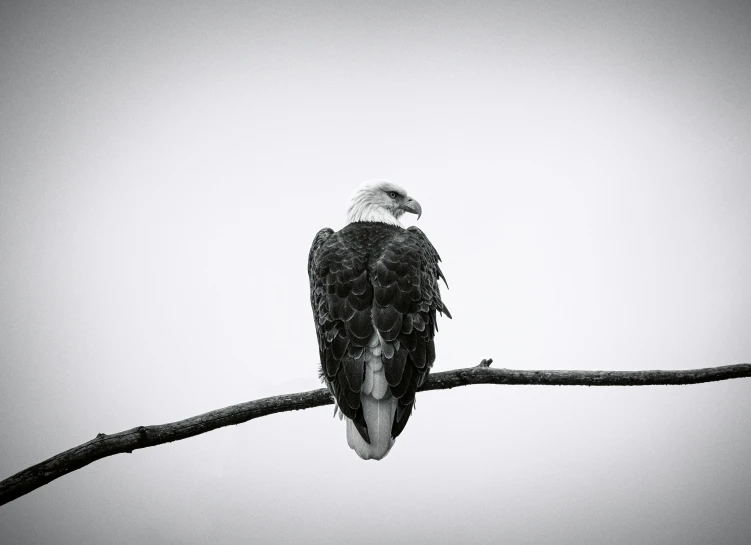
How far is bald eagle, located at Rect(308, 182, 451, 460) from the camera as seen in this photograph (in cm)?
387

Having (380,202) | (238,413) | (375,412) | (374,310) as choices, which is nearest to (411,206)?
(380,202)

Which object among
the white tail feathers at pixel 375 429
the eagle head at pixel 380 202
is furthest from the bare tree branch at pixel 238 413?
the eagle head at pixel 380 202

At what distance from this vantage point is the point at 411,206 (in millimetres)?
6766

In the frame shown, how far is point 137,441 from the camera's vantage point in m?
2.90

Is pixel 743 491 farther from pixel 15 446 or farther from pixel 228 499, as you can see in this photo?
pixel 15 446

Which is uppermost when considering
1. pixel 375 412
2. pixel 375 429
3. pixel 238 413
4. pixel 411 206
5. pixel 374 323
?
pixel 411 206

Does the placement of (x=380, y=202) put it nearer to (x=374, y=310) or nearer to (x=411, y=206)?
(x=411, y=206)

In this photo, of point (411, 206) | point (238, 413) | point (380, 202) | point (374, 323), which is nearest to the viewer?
point (238, 413)

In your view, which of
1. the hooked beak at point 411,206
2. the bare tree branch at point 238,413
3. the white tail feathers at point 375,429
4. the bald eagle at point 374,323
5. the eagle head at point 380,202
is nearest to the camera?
the bare tree branch at point 238,413

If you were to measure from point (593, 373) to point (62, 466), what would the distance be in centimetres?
306

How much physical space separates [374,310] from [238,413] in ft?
5.25

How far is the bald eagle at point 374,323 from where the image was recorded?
3.87 metres

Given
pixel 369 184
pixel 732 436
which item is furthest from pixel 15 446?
pixel 732 436

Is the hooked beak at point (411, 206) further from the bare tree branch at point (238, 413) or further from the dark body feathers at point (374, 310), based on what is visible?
the bare tree branch at point (238, 413)
